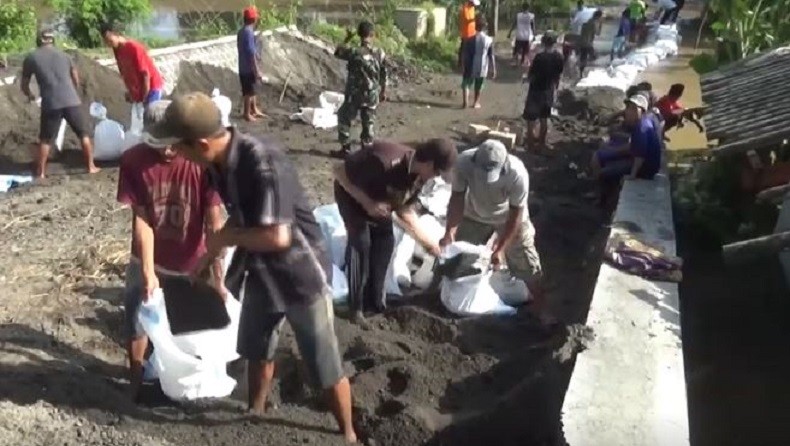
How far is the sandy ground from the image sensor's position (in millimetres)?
4234

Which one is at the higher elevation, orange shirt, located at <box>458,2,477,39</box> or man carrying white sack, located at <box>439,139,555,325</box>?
man carrying white sack, located at <box>439,139,555,325</box>

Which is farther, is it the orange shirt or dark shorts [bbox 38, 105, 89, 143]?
the orange shirt

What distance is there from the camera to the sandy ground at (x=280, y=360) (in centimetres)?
423

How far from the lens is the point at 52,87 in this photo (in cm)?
821

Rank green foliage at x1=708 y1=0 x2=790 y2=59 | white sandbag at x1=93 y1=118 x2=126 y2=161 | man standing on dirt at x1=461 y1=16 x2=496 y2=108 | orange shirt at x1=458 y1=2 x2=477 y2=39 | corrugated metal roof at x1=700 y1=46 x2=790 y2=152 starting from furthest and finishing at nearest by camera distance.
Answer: orange shirt at x1=458 y1=2 x2=477 y2=39, man standing on dirt at x1=461 y1=16 x2=496 y2=108, green foliage at x1=708 y1=0 x2=790 y2=59, white sandbag at x1=93 y1=118 x2=126 y2=161, corrugated metal roof at x1=700 y1=46 x2=790 y2=152

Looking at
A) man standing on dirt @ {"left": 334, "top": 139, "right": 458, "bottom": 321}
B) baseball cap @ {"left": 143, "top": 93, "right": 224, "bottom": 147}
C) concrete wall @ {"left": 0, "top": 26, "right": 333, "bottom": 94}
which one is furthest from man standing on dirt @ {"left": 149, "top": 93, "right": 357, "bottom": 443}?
concrete wall @ {"left": 0, "top": 26, "right": 333, "bottom": 94}

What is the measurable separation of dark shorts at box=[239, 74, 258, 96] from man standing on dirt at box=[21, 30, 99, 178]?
10.8 feet

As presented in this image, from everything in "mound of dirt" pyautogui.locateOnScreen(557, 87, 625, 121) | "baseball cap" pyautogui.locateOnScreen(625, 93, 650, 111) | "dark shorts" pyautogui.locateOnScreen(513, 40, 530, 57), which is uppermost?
"baseball cap" pyautogui.locateOnScreen(625, 93, 650, 111)

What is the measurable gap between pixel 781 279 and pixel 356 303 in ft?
13.5

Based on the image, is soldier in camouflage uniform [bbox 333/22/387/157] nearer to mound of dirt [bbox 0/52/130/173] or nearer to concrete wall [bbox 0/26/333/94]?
mound of dirt [bbox 0/52/130/173]

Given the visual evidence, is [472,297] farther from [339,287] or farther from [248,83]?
[248,83]

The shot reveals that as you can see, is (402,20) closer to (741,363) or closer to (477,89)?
(477,89)

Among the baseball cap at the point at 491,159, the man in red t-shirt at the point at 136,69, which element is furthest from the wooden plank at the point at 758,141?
the man in red t-shirt at the point at 136,69

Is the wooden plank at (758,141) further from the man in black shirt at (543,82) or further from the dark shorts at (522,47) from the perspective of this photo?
the dark shorts at (522,47)
